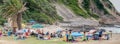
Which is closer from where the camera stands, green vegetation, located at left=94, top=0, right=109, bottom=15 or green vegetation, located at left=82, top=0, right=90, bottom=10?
green vegetation, located at left=82, top=0, right=90, bottom=10

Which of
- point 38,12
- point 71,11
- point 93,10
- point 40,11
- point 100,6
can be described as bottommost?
point 93,10

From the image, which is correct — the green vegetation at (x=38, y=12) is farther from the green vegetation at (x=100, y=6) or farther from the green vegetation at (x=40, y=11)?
the green vegetation at (x=100, y=6)

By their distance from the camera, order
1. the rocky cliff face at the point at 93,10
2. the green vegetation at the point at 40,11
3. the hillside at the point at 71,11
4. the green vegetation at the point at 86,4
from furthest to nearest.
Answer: the green vegetation at the point at 86,4
the rocky cliff face at the point at 93,10
the hillside at the point at 71,11
the green vegetation at the point at 40,11

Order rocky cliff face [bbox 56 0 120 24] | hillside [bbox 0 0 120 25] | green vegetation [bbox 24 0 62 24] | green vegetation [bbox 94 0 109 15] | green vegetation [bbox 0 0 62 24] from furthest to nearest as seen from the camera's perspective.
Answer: green vegetation [bbox 94 0 109 15] → rocky cliff face [bbox 56 0 120 24] → hillside [bbox 0 0 120 25] → green vegetation [bbox 24 0 62 24] → green vegetation [bbox 0 0 62 24]

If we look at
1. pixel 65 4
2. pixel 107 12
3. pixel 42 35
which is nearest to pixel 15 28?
pixel 42 35

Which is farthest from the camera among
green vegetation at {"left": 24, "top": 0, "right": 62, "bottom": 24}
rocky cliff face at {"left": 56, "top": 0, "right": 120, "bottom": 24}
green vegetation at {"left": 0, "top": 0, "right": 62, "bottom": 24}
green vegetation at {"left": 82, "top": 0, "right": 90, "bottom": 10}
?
green vegetation at {"left": 82, "top": 0, "right": 90, "bottom": 10}

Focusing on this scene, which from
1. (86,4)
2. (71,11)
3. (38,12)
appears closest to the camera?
(38,12)

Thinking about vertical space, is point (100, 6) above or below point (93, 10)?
above

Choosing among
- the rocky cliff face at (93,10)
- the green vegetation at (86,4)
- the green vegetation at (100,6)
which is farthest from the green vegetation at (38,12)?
the green vegetation at (100,6)

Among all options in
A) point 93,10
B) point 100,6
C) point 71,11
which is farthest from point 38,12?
point 100,6

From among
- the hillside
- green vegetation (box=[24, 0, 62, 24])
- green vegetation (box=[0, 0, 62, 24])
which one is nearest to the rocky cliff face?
the hillside

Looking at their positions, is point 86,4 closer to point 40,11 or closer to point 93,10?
point 93,10

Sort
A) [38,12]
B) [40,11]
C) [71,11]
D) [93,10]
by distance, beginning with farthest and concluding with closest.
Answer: [93,10]
[71,11]
[40,11]
[38,12]

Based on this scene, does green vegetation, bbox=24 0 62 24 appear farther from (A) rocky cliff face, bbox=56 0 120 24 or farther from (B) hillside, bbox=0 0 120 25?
(A) rocky cliff face, bbox=56 0 120 24
